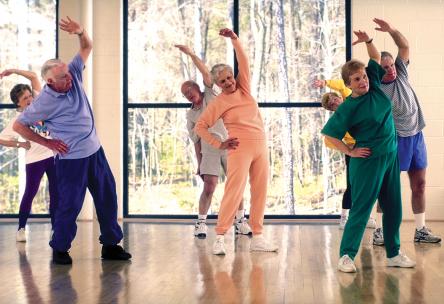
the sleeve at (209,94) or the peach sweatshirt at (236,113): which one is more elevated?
the sleeve at (209,94)

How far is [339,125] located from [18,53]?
529 cm

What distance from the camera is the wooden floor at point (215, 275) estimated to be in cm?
370

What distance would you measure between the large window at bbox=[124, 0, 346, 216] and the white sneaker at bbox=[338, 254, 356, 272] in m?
3.98

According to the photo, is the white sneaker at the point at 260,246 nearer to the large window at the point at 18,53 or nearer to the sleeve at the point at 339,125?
the sleeve at the point at 339,125

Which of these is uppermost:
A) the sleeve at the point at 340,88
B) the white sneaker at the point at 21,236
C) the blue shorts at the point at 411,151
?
the sleeve at the point at 340,88

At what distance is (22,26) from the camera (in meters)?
8.84

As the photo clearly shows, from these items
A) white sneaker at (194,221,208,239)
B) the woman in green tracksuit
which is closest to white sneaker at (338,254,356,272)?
the woman in green tracksuit

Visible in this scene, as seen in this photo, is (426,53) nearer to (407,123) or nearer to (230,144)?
(407,123)

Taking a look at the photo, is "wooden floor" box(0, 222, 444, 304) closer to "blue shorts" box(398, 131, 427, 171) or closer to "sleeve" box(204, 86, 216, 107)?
"blue shorts" box(398, 131, 427, 171)

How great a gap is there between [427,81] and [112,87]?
126 inches

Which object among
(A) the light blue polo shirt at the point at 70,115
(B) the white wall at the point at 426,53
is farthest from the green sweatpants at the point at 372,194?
(B) the white wall at the point at 426,53

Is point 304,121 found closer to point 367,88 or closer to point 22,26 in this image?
point 22,26

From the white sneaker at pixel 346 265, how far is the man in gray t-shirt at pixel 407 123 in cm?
144

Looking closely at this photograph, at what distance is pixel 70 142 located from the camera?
4871 millimetres
